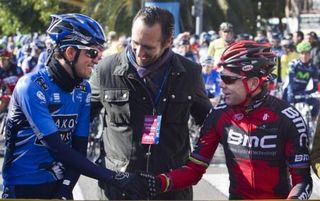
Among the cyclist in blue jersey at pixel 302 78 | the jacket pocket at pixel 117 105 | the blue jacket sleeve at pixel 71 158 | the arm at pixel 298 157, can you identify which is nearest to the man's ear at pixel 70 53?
the blue jacket sleeve at pixel 71 158

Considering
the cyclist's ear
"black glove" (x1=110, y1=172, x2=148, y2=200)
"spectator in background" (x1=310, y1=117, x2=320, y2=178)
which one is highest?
the cyclist's ear

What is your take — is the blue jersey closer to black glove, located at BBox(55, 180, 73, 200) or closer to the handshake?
black glove, located at BBox(55, 180, 73, 200)

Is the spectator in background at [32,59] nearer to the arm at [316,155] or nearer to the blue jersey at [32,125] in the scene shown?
the blue jersey at [32,125]

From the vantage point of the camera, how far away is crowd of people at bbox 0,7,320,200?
364 centimetres

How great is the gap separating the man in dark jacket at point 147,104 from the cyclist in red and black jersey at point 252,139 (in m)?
0.36

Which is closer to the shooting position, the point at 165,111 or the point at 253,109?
the point at 253,109

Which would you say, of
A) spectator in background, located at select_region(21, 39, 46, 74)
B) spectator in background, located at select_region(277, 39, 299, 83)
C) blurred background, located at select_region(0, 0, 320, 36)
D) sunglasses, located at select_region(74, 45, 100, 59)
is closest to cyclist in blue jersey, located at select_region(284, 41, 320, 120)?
spectator in background, located at select_region(277, 39, 299, 83)

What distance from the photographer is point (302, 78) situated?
43.9 ft

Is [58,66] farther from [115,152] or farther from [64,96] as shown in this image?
[115,152]

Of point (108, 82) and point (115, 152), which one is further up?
point (108, 82)

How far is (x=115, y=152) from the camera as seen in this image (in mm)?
4309

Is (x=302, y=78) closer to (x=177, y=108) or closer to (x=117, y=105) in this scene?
(x=177, y=108)

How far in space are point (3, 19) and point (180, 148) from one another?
4424cm

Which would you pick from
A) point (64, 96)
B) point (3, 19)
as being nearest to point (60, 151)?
point (64, 96)
